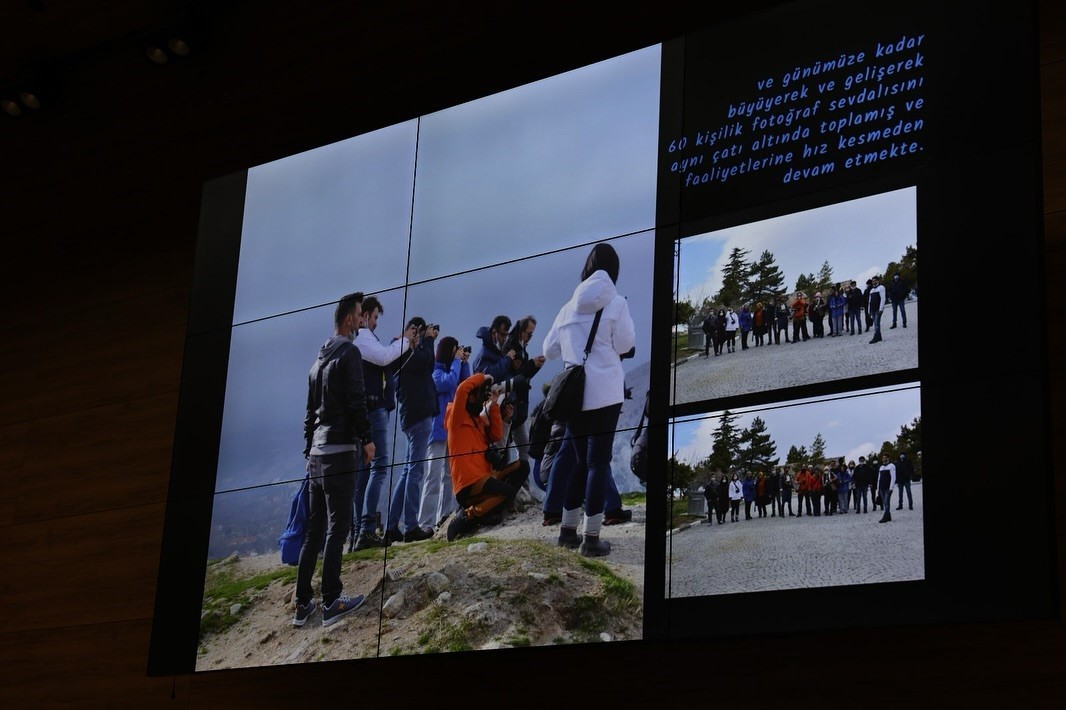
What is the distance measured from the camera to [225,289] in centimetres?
681

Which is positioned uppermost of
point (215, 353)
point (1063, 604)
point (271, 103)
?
point (271, 103)

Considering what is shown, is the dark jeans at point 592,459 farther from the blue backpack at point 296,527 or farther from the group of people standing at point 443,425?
the blue backpack at point 296,527

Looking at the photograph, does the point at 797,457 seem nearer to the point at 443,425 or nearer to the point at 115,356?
the point at 443,425

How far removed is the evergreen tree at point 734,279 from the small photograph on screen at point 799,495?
0.50 m

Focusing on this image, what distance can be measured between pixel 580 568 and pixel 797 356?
1230mm

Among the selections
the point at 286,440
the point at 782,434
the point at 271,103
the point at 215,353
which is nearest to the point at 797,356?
the point at 782,434

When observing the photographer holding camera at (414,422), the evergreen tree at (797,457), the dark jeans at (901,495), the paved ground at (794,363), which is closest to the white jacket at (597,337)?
the paved ground at (794,363)

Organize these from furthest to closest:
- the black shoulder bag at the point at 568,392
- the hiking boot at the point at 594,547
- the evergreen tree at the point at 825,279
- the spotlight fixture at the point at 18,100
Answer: the spotlight fixture at the point at 18,100, the black shoulder bag at the point at 568,392, the hiking boot at the point at 594,547, the evergreen tree at the point at 825,279

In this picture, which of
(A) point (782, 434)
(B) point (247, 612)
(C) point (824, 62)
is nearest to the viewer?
(A) point (782, 434)

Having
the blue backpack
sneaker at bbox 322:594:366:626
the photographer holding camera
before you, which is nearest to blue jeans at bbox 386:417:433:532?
the photographer holding camera

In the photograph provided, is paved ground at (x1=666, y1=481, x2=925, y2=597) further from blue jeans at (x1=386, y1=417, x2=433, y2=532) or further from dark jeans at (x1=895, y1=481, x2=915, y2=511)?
blue jeans at (x1=386, y1=417, x2=433, y2=532)

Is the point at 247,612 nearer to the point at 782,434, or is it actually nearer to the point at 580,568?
the point at 580,568

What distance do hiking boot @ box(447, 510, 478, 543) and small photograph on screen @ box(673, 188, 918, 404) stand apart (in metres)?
1.12

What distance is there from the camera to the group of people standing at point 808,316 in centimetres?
486
